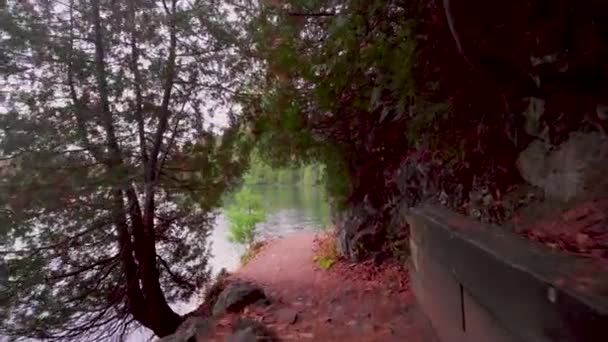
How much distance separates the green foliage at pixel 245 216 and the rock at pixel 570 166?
1031 cm

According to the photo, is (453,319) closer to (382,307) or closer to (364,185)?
(382,307)

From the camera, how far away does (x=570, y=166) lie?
2602mm

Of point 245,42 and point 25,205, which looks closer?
point 25,205

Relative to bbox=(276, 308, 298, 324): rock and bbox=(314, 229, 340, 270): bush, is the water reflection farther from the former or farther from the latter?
bbox=(276, 308, 298, 324): rock

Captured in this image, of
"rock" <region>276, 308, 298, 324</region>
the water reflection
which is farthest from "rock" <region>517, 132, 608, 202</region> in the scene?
the water reflection

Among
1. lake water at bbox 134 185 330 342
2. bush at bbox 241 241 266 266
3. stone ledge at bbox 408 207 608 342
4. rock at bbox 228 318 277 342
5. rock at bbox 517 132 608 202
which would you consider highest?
rock at bbox 517 132 608 202

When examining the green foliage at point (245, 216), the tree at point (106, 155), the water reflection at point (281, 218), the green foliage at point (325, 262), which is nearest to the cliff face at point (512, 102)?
the tree at point (106, 155)

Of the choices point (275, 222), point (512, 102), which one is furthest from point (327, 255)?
point (275, 222)

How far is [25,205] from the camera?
5.58m

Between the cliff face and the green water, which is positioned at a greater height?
the cliff face

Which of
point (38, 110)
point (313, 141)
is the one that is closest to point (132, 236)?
point (38, 110)

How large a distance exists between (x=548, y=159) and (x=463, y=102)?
→ 2.89 feet

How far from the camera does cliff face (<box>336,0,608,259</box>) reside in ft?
7.98

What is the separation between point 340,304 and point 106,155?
11.7 feet
